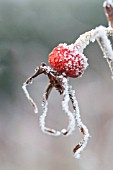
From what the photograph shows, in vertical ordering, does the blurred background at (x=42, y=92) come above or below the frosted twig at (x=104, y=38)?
above

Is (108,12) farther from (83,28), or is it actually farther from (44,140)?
(83,28)

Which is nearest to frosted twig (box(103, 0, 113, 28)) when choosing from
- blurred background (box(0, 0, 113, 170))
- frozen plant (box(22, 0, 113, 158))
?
frozen plant (box(22, 0, 113, 158))

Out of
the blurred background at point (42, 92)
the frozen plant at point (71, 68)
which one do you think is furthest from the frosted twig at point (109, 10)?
the blurred background at point (42, 92)

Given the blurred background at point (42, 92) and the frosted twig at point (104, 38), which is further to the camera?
the blurred background at point (42, 92)

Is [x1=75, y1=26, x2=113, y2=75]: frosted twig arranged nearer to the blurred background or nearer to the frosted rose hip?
the frosted rose hip

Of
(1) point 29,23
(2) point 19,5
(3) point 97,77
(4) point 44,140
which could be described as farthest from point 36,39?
(4) point 44,140

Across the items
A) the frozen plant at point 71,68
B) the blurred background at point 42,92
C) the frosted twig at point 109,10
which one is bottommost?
the frozen plant at point 71,68

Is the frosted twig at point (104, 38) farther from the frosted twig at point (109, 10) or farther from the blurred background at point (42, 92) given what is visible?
the blurred background at point (42, 92)
